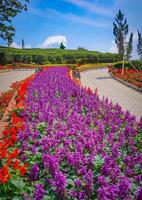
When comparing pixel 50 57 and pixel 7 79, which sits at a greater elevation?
pixel 50 57

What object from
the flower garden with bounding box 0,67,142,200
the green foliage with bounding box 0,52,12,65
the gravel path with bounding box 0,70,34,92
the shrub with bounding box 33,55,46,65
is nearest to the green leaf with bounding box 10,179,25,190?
the flower garden with bounding box 0,67,142,200

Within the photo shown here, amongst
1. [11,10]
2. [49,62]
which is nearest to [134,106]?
[11,10]

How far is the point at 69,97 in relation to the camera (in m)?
11.3

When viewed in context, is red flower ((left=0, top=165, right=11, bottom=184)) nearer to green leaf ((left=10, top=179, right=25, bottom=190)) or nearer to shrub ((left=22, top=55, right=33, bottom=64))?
green leaf ((left=10, top=179, right=25, bottom=190))

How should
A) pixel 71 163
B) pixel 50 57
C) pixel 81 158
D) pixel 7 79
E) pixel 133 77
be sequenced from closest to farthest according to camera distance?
pixel 71 163, pixel 81 158, pixel 133 77, pixel 7 79, pixel 50 57

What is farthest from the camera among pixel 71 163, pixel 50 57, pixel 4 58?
pixel 50 57

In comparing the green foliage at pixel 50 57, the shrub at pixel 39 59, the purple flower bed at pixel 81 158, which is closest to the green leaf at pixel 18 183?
the purple flower bed at pixel 81 158

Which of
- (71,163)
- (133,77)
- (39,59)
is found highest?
(71,163)

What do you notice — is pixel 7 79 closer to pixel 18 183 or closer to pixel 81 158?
pixel 81 158

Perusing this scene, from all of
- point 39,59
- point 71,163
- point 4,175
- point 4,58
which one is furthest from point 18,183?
point 39,59

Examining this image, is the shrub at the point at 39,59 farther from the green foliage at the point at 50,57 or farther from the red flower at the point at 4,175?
the red flower at the point at 4,175

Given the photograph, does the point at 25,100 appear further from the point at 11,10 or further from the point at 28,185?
the point at 11,10

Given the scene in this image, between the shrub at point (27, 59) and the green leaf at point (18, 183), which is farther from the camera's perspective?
the shrub at point (27, 59)

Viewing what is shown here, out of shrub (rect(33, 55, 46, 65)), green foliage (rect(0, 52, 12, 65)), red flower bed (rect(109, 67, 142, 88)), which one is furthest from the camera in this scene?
shrub (rect(33, 55, 46, 65))
